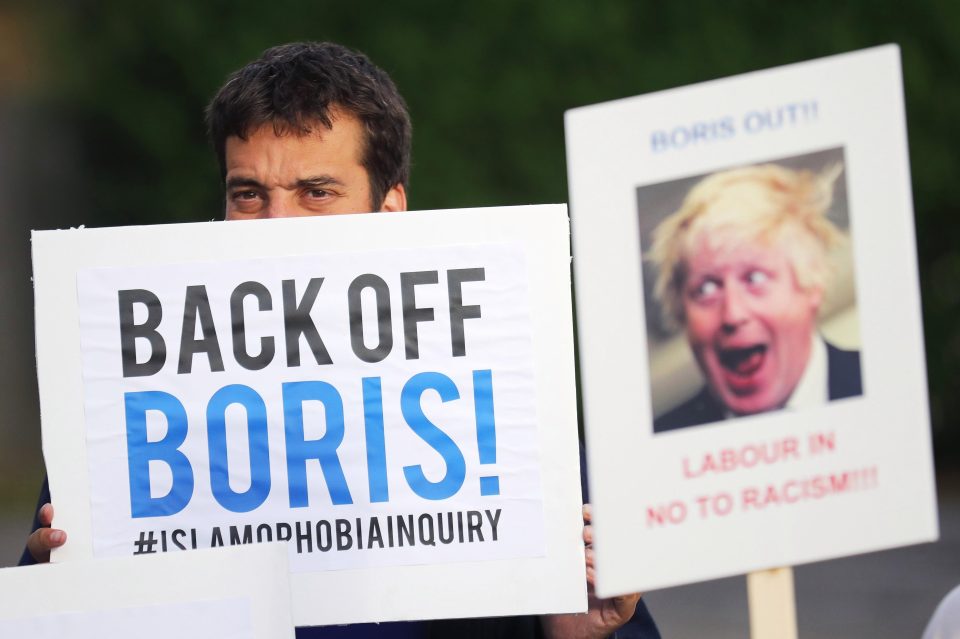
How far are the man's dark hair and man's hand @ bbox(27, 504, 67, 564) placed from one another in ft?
2.80

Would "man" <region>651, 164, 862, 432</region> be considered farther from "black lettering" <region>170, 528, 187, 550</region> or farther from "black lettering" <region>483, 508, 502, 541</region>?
"black lettering" <region>170, 528, 187, 550</region>

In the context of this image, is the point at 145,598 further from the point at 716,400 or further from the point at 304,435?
the point at 716,400

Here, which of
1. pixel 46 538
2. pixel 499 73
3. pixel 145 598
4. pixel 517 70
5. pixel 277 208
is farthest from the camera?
pixel 499 73

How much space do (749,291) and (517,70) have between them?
8.31 m

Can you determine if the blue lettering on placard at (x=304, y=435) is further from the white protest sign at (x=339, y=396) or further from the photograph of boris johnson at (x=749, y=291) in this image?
the photograph of boris johnson at (x=749, y=291)

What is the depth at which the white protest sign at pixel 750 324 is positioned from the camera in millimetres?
1981

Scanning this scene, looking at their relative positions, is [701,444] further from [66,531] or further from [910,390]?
[66,531]

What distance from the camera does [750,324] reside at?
205cm

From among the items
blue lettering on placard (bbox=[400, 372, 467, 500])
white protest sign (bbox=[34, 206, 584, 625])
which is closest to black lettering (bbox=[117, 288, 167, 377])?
white protest sign (bbox=[34, 206, 584, 625])

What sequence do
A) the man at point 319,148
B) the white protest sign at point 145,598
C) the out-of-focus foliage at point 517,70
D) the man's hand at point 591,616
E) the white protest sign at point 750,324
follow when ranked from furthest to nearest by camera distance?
the out-of-focus foliage at point 517,70, the man at point 319,148, the man's hand at point 591,616, the white protest sign at point 145,598, the white protest sign at point 750,324

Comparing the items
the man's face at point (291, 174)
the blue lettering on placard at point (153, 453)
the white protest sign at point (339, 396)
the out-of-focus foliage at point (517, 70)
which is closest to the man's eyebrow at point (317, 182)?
the man's face at point (291, 174)

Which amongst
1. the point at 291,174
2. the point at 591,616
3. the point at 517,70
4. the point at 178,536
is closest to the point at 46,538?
the point at 178,536

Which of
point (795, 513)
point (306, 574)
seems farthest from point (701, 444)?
point (306, 574)

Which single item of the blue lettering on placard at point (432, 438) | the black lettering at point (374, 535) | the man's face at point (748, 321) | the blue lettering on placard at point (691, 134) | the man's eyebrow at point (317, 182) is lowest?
the black lettering at point (374, 535)
